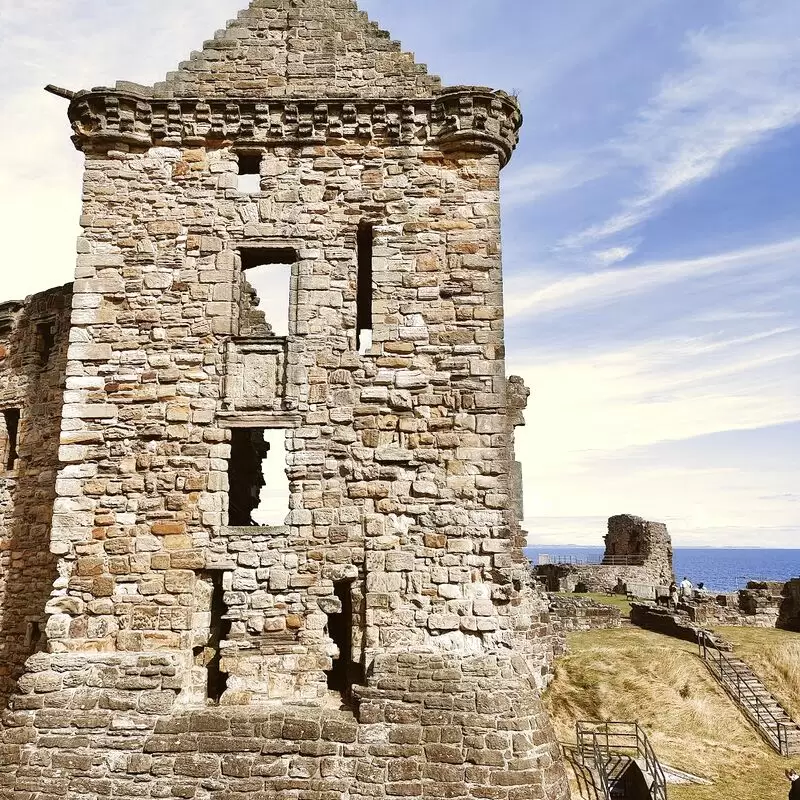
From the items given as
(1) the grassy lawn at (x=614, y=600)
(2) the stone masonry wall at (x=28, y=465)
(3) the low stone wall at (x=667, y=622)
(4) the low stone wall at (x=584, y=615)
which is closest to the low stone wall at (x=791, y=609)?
(3) the low stone wall at (x=667, y=622)

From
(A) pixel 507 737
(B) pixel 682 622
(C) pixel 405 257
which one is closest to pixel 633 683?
(B) pixel 682 622

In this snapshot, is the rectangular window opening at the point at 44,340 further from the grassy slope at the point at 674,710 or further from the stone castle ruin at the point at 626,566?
the stone castle ruin at the point at 626,566

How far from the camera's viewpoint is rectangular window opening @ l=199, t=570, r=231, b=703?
29.3 ft

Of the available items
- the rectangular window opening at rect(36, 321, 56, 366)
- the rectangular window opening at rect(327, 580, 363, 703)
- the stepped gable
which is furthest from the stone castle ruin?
the stepped gable

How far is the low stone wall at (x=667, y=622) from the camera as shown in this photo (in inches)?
754

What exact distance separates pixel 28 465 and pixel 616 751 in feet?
38.7

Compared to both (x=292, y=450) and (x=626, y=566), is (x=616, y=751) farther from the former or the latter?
(x=626, y=566)

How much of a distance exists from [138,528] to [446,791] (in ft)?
16.1

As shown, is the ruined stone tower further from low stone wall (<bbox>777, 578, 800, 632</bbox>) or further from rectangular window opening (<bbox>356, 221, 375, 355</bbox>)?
low stone wall (<bbox>777, 578, 800, 632</bbox>)

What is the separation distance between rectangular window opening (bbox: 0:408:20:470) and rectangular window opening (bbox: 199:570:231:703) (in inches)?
237

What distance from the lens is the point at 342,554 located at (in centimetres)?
883

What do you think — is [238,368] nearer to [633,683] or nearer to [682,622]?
[633,683]

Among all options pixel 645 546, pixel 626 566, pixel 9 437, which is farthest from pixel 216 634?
pixel 645 546

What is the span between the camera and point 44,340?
12836mm
